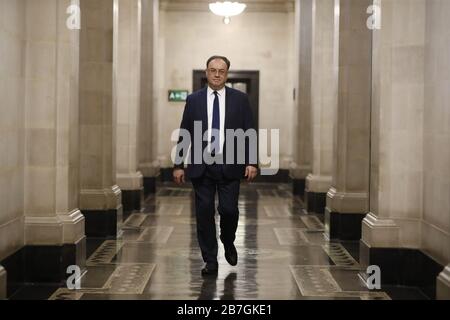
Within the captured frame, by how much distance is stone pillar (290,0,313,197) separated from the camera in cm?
1661

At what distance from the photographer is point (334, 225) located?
32.2 ft

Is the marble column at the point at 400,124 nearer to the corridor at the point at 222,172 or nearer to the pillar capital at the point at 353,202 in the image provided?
the corridor at the point at 222,172

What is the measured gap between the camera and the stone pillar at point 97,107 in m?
9.80

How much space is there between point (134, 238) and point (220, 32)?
12.3 meters

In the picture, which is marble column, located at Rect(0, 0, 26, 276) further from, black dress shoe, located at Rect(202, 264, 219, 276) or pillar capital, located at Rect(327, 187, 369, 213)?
pillar capital, located at Rect(327, 187, 369, 213)

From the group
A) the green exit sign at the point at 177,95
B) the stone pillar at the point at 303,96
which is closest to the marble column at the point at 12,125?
the stone pillar at the point at 303,96

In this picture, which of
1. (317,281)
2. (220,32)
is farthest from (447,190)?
(220,32)

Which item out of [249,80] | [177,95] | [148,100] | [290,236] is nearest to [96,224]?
[290,236]

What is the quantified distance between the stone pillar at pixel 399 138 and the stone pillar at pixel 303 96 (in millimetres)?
9531

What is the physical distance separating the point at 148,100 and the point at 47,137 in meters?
9.59

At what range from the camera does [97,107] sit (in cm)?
984

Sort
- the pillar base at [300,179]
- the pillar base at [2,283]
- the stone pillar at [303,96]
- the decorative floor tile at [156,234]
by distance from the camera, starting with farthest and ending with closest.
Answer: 1. the stone pillar at [303,96]
2. the pillar base at [300,179]
3. the decorative floor tile at [156,234]
4. the pillar base at [2,283]

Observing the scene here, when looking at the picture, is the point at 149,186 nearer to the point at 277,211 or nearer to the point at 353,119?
the point at 277,211

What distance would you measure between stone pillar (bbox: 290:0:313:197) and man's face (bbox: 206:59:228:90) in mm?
9598
